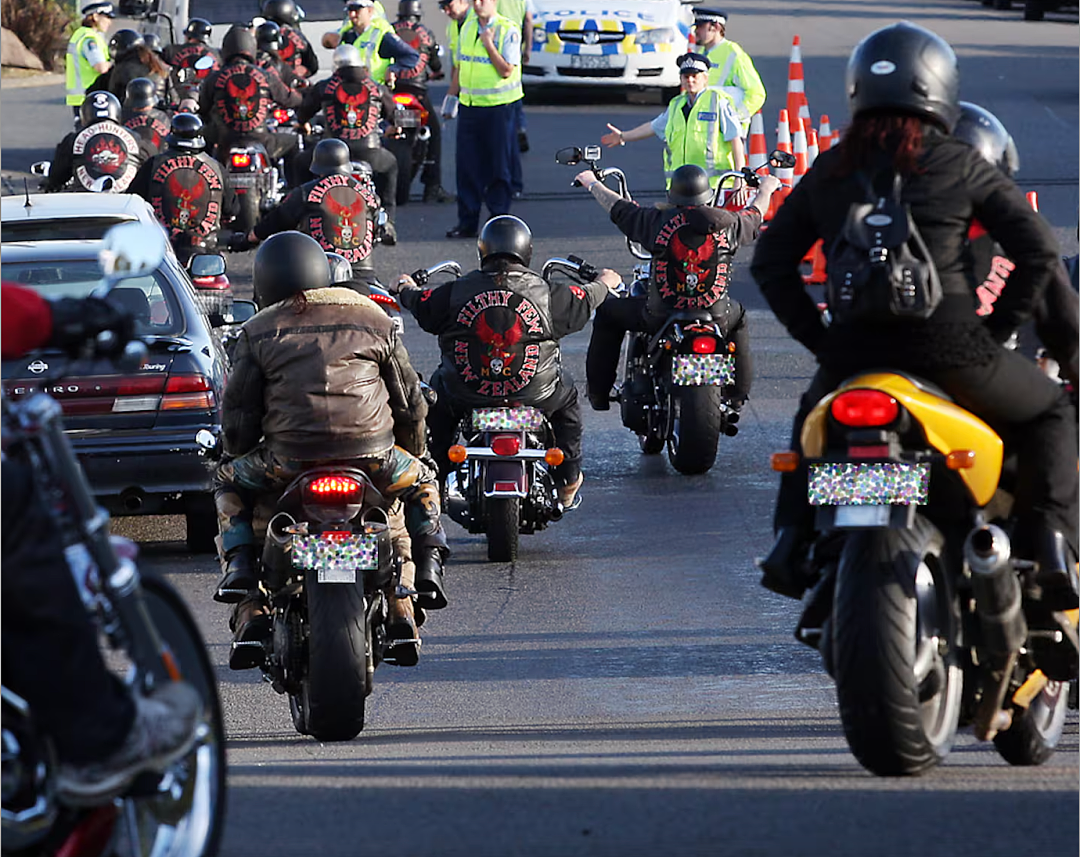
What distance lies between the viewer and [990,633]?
223 inches

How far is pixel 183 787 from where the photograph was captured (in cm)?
461

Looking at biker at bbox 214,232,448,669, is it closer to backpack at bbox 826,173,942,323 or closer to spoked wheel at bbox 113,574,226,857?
backpack at bbox 826,173,942,323

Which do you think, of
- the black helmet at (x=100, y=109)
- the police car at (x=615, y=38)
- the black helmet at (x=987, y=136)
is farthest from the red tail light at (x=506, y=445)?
the police car at (x=615, y=38)

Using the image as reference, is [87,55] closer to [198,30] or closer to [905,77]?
[198,30]

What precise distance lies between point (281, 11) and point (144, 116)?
668 cm

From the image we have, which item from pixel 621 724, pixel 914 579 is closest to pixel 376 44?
pixel 621 724

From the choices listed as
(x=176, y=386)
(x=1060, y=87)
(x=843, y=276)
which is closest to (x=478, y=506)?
(x=176, y=386)

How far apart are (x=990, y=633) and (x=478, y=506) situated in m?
5.24

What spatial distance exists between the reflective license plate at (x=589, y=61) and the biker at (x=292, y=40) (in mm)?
3291

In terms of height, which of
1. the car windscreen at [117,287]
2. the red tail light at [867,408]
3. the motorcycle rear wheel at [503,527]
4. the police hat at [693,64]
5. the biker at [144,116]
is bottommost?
the biker at [144,116]

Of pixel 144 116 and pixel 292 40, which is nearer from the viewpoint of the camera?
pixel 144 116

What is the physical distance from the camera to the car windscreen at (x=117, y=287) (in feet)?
36.1

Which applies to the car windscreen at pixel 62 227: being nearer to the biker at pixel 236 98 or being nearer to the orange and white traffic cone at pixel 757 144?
the biker at pixel 236 98

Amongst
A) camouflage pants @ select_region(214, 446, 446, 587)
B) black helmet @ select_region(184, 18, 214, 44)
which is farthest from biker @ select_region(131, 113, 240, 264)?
black helmet @ select_region(184, 18, 214, 44)
